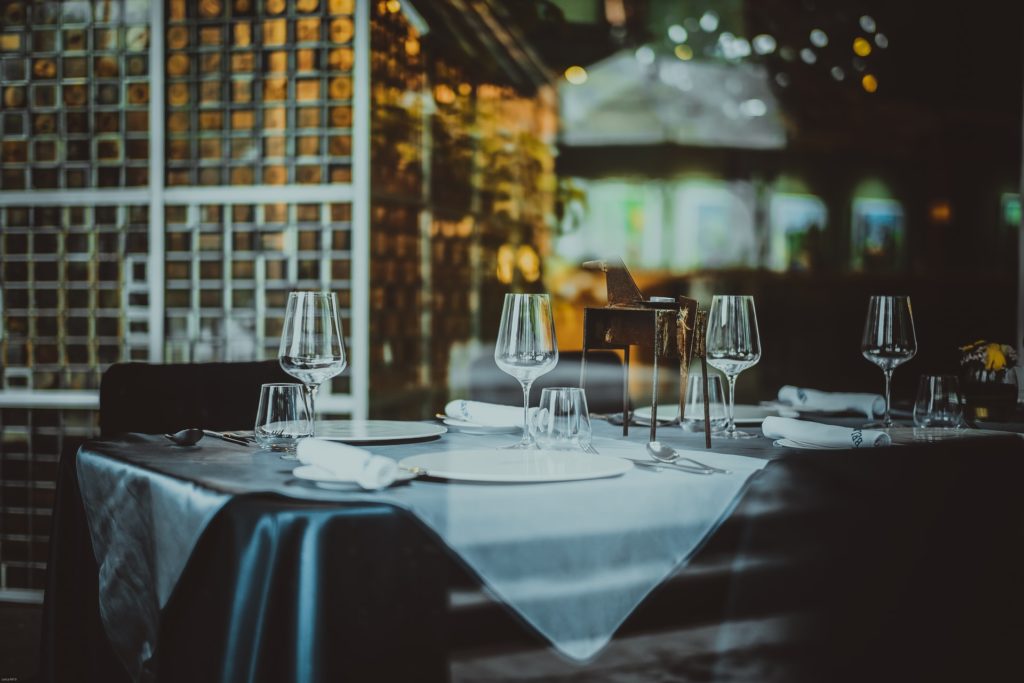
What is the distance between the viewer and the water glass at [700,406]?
1.58 meters

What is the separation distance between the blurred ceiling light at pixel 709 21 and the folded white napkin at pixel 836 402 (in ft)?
20.1

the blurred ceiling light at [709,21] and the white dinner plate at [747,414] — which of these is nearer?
the white dinner plate at [747,414]

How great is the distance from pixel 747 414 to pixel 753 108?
6.12 metres

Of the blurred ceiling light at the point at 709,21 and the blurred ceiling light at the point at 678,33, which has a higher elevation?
the blurred ceiling light at the point at 709,21

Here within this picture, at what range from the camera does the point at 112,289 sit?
312 cm

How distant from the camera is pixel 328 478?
1062 millimetres

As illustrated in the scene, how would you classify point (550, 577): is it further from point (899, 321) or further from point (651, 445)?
point (899, 321)

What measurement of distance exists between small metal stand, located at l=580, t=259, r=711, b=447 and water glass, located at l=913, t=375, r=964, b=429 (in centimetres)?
35

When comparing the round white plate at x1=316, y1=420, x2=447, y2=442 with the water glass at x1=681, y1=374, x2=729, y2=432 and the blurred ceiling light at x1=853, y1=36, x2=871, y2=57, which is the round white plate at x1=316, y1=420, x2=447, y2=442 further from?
the blurred ceiling light at x1=853, y1=36, x2=871, y2=57

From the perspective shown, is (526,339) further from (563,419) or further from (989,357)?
(989,357)

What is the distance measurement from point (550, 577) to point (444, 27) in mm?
3265

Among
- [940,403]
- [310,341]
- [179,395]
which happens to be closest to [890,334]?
[940,403]

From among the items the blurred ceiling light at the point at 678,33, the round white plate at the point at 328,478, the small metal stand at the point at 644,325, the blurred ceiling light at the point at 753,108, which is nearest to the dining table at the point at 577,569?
the round white plate at the point at 328,478

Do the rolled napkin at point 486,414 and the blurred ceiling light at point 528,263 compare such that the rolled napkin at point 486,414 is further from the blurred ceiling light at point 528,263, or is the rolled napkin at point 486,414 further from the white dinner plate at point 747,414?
the blurred ceiling light at point 528,263
